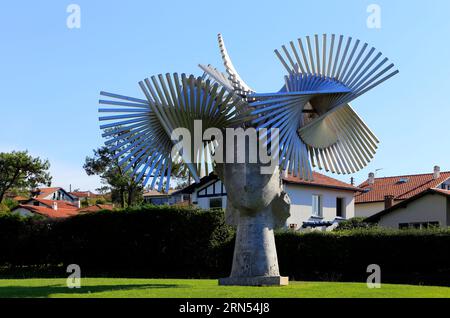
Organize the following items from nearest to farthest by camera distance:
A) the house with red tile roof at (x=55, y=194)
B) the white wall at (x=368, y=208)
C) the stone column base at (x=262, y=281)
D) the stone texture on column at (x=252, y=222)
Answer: the stone column base at (x=262, y=281) → the stone texture on column at (x=252, y=222) → the white wall at (x=368, y=208) → the house with red tile roof at (x=55, y=194)

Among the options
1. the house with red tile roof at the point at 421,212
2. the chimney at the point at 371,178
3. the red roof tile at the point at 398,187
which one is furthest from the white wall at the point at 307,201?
the chimney at the point at 371,178

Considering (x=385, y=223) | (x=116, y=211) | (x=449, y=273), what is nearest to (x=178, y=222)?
(x=116, y=211)

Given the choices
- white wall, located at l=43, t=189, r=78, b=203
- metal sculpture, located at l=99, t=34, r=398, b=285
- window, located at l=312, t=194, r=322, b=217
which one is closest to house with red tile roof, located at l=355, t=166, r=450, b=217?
window, located at l=312, t=194, r=322, b=217

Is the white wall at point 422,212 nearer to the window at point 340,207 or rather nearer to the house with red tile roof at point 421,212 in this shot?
the house with red tile roof at point 421,212

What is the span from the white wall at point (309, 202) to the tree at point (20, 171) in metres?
23.2

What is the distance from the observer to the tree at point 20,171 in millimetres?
51844

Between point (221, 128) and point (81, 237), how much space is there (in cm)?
1300

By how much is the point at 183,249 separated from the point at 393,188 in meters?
27.1

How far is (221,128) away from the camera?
15242 millimetres

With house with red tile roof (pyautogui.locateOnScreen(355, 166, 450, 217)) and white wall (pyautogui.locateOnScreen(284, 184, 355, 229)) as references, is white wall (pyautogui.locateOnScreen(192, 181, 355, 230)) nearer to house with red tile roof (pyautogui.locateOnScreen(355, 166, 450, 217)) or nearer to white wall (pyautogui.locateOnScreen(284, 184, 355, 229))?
white wall (pyautogui.locateOnScreen(284, 184, 355, 229))

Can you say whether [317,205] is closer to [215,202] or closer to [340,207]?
[340,207]

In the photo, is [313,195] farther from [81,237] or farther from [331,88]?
[331,88]

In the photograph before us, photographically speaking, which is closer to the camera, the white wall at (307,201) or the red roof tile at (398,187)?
the white wall at (307,201)

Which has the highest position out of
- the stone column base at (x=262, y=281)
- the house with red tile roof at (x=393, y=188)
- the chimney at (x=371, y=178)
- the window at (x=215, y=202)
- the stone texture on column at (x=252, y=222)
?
the chimney at (x=371, y=178)
